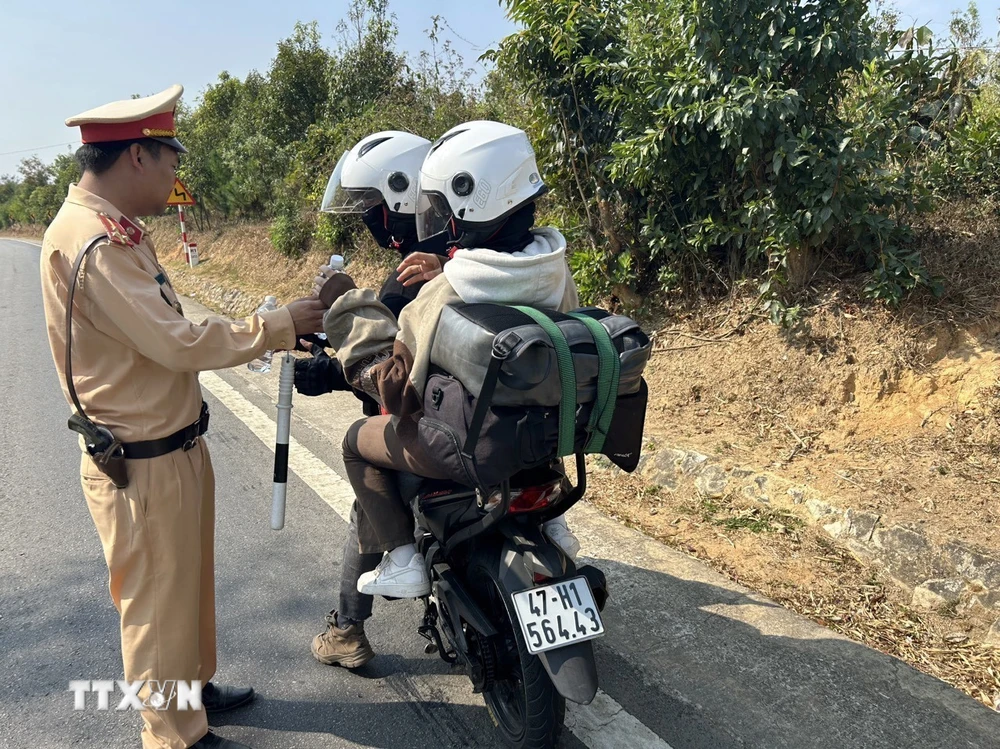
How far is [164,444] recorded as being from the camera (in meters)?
2.22

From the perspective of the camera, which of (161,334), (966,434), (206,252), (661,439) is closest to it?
(161,334)

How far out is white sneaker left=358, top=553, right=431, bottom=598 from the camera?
248 cm

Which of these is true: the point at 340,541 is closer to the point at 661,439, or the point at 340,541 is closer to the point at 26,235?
the point at 661,439

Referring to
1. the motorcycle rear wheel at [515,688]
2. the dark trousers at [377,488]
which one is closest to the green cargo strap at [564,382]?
the motorcycle rear wheel at [515,688]

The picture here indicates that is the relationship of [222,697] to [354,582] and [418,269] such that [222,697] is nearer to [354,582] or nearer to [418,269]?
[354,582]

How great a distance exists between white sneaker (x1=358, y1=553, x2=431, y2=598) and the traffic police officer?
23.1 inches

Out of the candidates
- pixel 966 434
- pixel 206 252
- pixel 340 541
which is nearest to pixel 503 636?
pixel 340 541

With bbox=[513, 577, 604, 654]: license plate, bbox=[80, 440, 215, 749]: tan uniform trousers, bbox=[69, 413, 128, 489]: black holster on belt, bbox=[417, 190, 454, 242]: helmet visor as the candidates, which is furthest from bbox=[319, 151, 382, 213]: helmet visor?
bbox=[513, 577, 604, 654]: license plate

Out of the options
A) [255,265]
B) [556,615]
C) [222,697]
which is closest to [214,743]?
[222,697]

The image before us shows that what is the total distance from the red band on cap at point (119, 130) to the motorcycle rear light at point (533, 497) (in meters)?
1.59

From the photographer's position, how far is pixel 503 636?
7.54 feet

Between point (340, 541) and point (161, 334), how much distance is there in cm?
206

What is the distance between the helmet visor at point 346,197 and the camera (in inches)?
126

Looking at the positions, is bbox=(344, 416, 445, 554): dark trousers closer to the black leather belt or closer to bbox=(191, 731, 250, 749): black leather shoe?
A: the black leather belt
